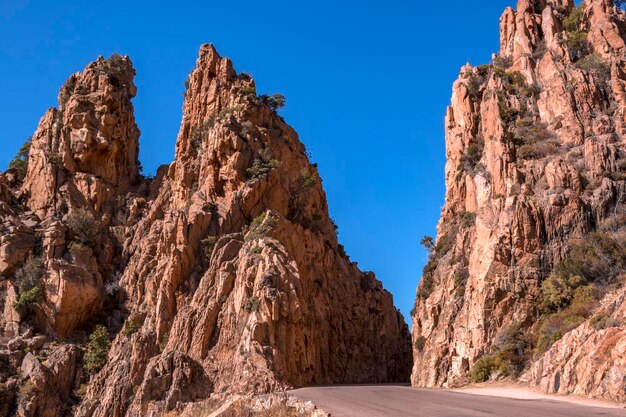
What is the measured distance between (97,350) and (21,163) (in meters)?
25.4

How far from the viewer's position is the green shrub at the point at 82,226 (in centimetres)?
5088

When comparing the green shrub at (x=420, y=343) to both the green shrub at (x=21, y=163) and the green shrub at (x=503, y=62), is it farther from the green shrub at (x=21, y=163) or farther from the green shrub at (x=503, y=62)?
the green shrub at (x=21, y=163)

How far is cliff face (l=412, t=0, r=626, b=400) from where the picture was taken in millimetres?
28703

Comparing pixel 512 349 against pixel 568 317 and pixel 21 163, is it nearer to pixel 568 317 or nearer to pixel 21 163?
pixel 568 317

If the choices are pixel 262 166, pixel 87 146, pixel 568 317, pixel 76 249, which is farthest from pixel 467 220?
pixel 87 146

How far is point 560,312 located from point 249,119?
108 feet

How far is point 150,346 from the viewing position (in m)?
40.8

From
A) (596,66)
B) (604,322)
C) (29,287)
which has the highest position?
(596,66)

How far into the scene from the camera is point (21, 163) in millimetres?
59312

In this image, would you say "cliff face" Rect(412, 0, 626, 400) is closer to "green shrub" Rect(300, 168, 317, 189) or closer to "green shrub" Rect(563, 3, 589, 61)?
"green shrub" Rect(563, 3, 589, 61)

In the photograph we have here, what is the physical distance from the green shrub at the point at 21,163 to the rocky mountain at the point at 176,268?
20 centimetres

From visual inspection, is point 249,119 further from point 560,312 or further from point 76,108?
point 560,312

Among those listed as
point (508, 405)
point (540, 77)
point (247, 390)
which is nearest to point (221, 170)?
point (247, 390)

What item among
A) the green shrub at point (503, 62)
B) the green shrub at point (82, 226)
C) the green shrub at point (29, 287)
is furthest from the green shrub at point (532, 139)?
the green shrub at point (29, 287)
